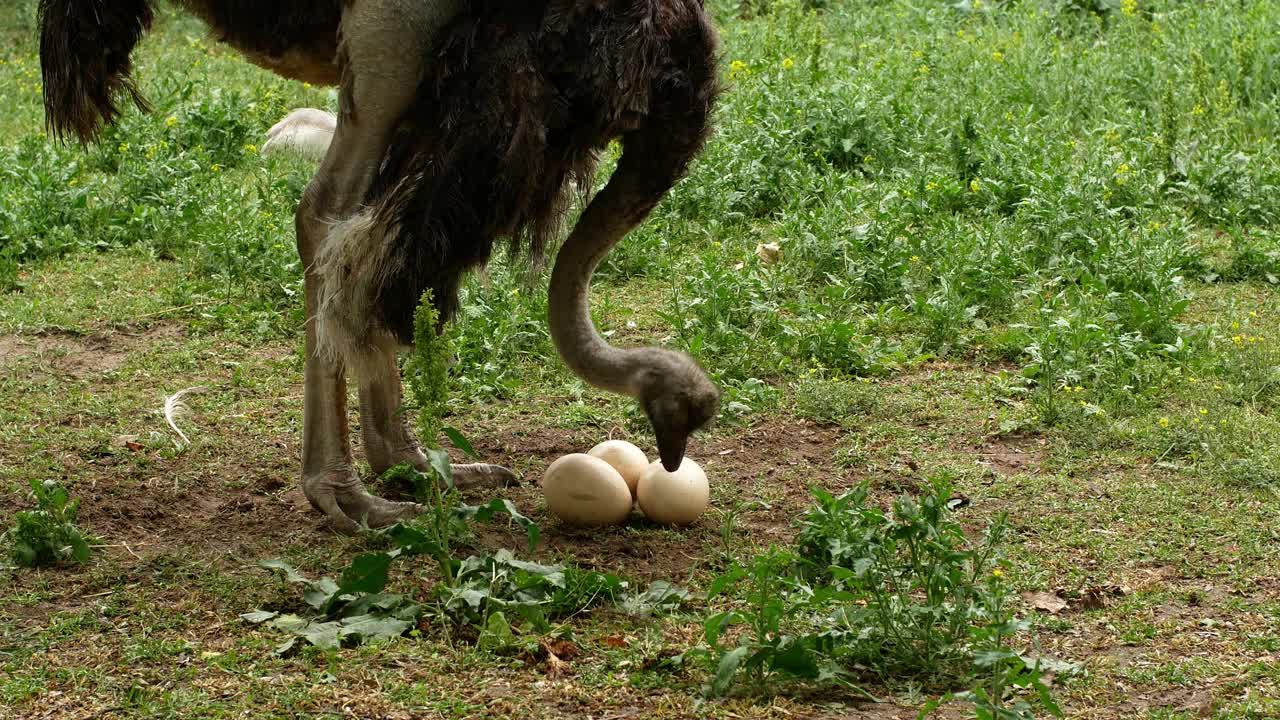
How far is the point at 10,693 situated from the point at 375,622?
2.88 feet

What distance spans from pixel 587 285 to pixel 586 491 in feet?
2.14

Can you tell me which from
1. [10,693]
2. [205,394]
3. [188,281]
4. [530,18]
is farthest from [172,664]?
[188,281]

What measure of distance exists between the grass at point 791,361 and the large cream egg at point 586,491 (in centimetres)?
8

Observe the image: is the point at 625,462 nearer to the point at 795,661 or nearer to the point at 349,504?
the point at 349,504

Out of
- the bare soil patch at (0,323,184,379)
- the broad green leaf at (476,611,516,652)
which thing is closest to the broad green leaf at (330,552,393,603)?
the broad green leaf at (476,611,516,652)

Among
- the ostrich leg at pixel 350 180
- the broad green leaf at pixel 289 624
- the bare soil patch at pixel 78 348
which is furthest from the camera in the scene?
the bare soil patch at pixel 78 348

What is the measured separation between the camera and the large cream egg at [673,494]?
4754mm

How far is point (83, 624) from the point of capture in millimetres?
4039

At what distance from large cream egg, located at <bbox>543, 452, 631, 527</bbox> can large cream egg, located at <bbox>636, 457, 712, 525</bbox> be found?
0.07 meters

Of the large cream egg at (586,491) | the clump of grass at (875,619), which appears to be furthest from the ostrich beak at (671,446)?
the clump of grass at (875,619)

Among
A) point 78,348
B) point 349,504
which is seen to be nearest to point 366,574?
point 349,504

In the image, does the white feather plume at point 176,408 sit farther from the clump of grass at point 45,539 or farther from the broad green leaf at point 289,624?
the broad green leaf at point 289,624

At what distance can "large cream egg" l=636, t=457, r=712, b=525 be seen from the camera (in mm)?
4754

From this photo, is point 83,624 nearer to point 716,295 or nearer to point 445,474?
point 445,474
